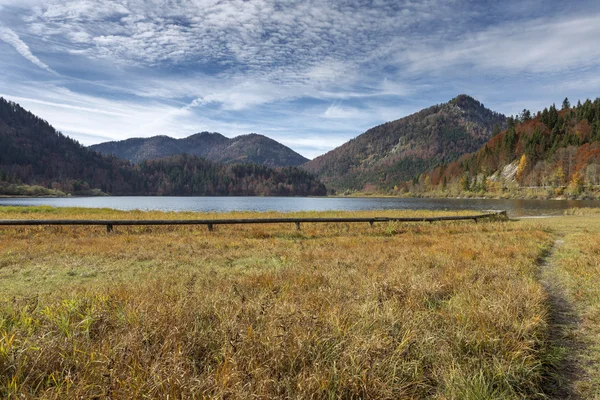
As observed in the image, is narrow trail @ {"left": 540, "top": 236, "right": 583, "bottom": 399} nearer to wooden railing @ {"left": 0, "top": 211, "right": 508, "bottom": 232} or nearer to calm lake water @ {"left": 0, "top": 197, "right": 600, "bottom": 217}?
wooden railing @ {"left": 0, "top": 211, "right": 508, "bottom": 232}

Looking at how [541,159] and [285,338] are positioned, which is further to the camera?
[541,159]

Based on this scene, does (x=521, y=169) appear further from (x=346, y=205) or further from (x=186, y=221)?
(x=186, y=221)

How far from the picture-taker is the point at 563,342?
4555 mm

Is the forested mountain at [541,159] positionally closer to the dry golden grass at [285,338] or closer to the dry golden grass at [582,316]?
the dry golden grass at [582,316]

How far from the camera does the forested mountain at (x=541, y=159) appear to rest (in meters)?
104

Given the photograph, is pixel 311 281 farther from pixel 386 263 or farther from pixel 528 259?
pixel 528 259

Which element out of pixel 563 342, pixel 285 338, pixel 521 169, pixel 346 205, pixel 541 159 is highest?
pixel 541 159

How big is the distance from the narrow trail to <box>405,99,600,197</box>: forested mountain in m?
118

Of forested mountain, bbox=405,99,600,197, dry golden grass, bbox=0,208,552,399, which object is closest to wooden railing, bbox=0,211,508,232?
dry golden grass, bbox=0,208,552,399

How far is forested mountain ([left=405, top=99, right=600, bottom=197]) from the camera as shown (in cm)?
10356

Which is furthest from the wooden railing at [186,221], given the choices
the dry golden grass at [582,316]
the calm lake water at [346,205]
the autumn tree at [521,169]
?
the autumn tree at [521,169]

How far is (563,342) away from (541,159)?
6369 inches

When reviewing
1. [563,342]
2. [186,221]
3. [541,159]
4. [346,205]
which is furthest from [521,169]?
[563,342]

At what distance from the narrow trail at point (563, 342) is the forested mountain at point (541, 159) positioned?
118490mm
